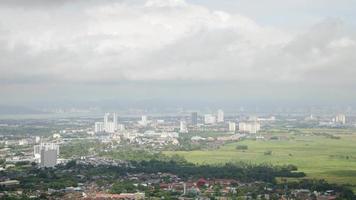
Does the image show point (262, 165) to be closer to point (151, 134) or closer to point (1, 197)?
point (1, 197)

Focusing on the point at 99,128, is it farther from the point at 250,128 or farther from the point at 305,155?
the point at 305,155

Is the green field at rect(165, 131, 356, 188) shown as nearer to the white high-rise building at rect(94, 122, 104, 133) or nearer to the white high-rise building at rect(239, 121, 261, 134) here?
the white high-rise building at rect(239, 121, 261, 134)

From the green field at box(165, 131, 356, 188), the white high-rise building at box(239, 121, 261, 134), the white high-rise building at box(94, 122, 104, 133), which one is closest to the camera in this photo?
the green field at box(165, 131, 356, 188)

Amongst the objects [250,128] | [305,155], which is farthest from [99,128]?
[305,155]

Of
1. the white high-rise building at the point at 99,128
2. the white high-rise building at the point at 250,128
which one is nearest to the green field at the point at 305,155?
the white high-rise building at the point at 250,128

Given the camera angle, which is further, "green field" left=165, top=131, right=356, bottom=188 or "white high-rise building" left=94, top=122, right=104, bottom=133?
"white high-rise building" left=94, top=122, right=104, bottom=133

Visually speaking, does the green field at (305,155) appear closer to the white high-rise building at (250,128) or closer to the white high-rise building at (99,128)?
the white high-rise building at (250,128)

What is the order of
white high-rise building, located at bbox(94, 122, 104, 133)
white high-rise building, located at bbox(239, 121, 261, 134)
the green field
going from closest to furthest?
the green field
white high-rise building, located at bbox(239, 121, 261, 134)
white high-rise building, located at bbox(94, 122, 104, 133)

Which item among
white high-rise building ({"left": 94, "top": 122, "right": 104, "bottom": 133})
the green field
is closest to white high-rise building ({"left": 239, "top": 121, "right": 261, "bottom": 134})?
the green field

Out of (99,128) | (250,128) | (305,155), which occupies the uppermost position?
(250,128)
